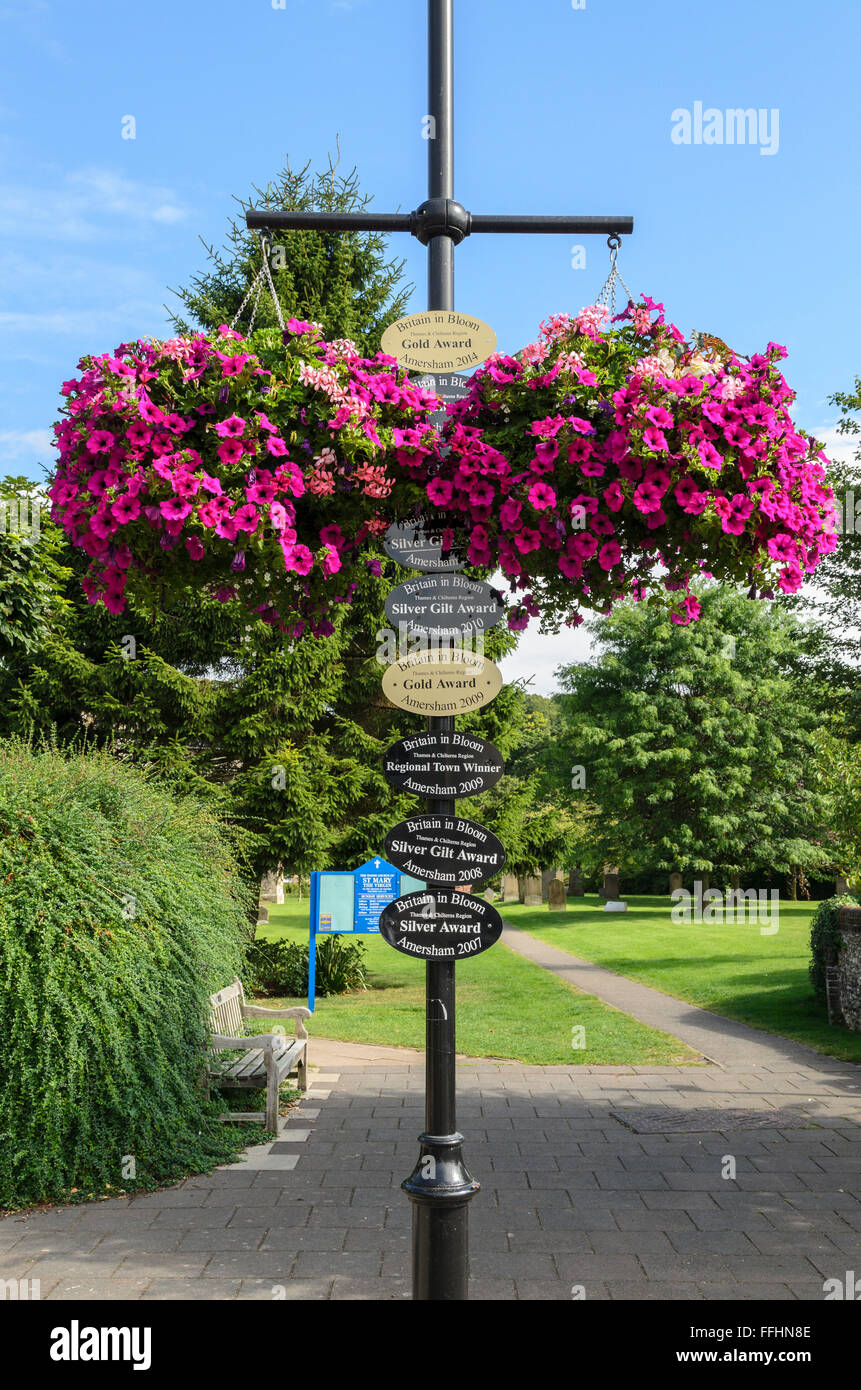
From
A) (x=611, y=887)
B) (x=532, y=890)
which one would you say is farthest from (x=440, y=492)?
(x=532, y=890)

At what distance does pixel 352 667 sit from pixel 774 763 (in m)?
20.5

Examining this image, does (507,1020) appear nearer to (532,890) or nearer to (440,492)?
(440,492)

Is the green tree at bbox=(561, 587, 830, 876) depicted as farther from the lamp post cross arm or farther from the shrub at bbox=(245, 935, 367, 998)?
the lamp post cross arm

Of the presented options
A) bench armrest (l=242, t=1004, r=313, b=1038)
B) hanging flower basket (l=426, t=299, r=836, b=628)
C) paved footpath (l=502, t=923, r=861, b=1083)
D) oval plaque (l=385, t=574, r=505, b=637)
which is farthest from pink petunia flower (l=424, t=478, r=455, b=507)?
paved footpath (l=502, t=923, r=861, b=1083)

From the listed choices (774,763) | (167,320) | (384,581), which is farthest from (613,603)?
(774,763)

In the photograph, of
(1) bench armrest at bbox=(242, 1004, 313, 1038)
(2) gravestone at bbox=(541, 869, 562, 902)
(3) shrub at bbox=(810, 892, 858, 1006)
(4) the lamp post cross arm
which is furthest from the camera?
(2) gravestone at bbox=(541, 869, 562, 902)

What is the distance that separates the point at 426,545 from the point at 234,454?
74cm

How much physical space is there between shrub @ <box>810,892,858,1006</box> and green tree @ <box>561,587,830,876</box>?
1843 centimetres

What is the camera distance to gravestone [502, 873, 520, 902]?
124 feet

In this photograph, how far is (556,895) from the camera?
32938 mm

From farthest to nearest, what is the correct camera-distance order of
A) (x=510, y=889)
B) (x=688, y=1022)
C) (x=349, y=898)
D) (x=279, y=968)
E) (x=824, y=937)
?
1. (x=510, y=889)
2. (x=279, y=968)
3. (x=349, y=898)
4. (x=688, y=1022)
5. (x=824, y=937)

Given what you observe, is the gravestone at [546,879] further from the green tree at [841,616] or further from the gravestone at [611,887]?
the green tree at [841,616]

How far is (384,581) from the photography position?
16.2 m

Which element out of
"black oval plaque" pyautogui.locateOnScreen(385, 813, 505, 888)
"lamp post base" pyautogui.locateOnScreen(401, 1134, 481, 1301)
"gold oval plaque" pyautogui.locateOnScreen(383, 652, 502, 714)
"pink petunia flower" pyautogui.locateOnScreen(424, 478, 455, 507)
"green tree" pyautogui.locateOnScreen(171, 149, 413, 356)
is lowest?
"lamp post base" pyautogui.locateOnScreen(401, 1134, 481, 1301)
